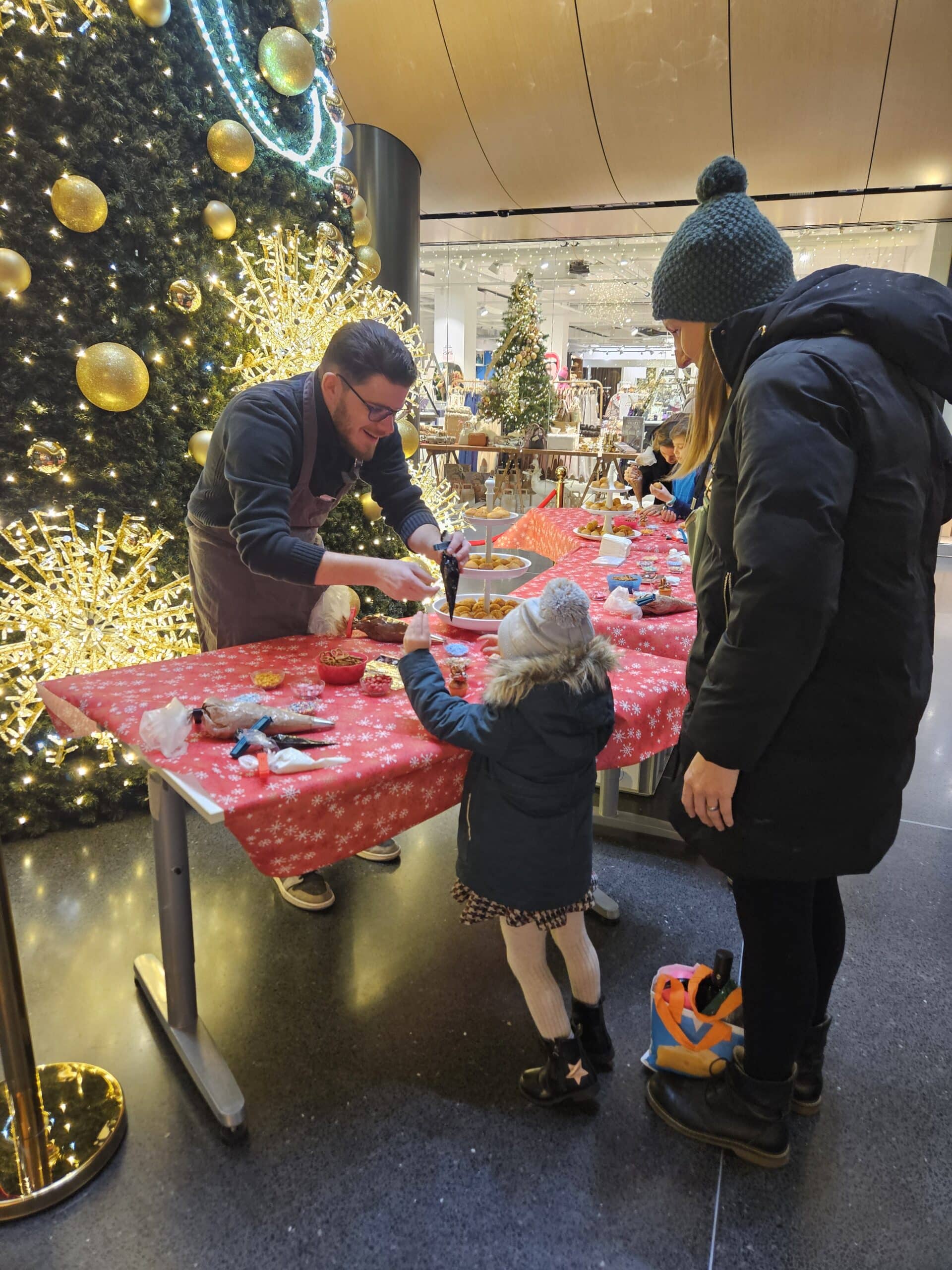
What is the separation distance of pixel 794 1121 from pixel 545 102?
514cm

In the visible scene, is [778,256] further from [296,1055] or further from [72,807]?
[72,807]

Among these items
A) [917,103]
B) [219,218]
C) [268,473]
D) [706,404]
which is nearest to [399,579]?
[268,473]

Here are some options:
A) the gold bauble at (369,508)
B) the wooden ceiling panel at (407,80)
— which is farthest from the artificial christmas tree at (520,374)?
the gold bauble at (369,508)

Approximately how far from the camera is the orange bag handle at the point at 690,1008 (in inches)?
63.4

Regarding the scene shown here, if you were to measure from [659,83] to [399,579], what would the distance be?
13.4 feet

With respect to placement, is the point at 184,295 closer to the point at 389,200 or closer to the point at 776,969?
the point at 389,200

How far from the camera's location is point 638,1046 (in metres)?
1.79

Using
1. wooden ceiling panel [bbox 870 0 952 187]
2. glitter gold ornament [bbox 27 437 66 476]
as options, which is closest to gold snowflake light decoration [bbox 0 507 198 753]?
glitter gold ornament [bbox 27 437 66 476]

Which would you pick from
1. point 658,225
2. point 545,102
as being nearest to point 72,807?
point 545,102

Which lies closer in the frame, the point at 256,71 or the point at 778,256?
the point at 778,256

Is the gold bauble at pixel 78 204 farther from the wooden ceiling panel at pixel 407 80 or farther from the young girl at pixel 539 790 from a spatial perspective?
the wooden ceiling panel at pixel 407 80

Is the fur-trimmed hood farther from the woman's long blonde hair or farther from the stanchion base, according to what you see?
the stanchion base

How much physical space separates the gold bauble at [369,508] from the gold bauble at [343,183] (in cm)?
132

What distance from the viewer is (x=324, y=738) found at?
141cm
